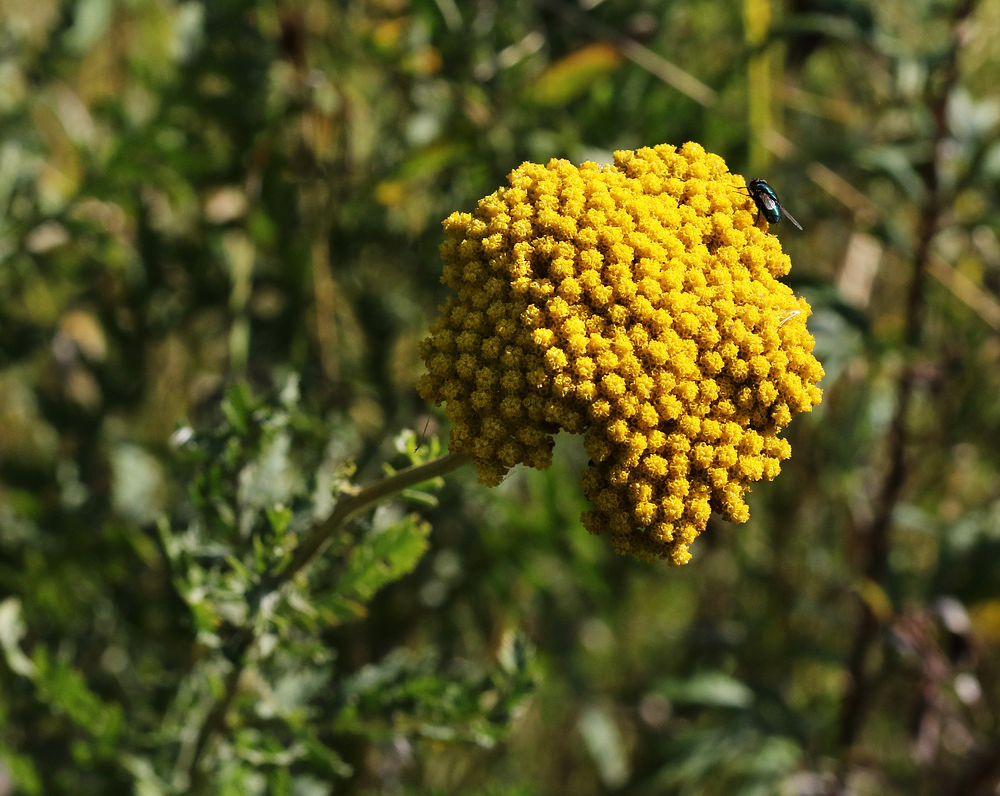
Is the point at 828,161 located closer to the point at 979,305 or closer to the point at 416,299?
the point at 979,305

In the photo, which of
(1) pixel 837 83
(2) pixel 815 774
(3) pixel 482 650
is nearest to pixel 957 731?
(2) pixel 815 774

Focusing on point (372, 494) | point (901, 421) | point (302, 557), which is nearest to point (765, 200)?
point (372, 494)

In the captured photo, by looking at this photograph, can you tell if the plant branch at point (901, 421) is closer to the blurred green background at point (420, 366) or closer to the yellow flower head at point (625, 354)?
the blurred green background at point (420, 366)

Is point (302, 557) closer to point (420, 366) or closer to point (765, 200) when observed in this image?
point (765, 200)

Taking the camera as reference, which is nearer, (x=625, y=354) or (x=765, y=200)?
(x=625, y=354)

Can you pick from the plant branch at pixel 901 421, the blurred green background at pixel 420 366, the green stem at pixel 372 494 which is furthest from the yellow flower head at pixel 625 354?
the plant branch at pixel 901 421

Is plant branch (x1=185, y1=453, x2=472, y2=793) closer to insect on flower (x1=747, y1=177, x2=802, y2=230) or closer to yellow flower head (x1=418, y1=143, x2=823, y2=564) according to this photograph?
yellow flower head (x1=418, y1=143, x2=823, y2=564)

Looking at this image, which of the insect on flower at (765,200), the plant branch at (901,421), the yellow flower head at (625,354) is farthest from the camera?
the plant branch at (901,421)
